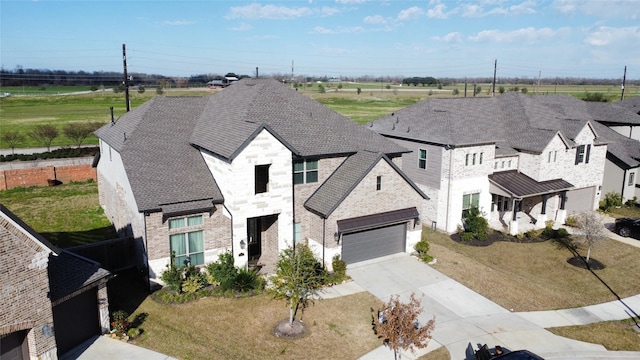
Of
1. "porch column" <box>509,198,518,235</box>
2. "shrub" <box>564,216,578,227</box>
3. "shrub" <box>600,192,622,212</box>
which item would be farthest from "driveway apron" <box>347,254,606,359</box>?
"shrub" <box>600,192,622,212</box>

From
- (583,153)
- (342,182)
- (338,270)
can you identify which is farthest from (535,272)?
(583,153)

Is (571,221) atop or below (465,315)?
atop

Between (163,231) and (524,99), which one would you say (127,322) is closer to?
(163,231)

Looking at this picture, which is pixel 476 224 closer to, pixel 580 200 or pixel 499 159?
pixel 499 159

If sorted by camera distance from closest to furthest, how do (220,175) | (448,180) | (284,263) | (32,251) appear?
(32,251), (284,263), (220,175), (448,180)

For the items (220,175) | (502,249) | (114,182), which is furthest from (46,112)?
(502,249)

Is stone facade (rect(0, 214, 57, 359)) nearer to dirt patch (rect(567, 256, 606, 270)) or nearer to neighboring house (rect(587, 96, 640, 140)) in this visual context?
dirt patch (rect(567, 256, 606, 270))
